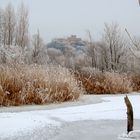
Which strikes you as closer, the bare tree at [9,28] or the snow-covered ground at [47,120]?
the snow-covered ground at [47,120]

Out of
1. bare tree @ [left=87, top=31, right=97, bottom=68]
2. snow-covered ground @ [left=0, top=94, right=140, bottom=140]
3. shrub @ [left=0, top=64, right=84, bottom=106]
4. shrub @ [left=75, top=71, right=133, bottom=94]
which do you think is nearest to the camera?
snow-covered ground @ [left=0, top=94, right=140, bottom=140]

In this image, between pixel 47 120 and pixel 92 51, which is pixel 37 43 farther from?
pixel 47 120

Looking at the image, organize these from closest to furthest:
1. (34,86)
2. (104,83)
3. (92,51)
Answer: (34,86)
(104,83)
(92,51)

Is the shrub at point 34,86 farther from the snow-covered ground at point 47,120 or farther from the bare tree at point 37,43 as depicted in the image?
the bare tree at point 37,43

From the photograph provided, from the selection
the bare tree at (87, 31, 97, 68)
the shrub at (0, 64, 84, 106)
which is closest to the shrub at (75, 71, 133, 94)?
the shrub at (0, 64, 84, 106)

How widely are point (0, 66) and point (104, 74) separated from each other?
7189 millimetres

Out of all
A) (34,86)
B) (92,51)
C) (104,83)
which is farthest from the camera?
(92,51)

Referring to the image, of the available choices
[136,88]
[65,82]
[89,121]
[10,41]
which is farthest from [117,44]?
[89,121]

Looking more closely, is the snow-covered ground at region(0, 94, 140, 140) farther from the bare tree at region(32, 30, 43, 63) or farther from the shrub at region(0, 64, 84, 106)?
the bare tree at region(32, 30, 43, 63)

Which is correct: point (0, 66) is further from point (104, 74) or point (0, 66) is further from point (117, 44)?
point (117, 44)

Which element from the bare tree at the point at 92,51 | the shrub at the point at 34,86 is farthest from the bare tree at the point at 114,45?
the shrub at the point at 34,86

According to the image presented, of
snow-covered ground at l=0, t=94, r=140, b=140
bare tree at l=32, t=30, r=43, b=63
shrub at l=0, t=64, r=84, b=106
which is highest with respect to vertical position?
bare tree at l=32, t=30, r=43, b=63

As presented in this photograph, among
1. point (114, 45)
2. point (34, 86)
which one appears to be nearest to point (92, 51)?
point (114, 45)

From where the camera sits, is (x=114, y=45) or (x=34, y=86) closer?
(x=34, y=86)
